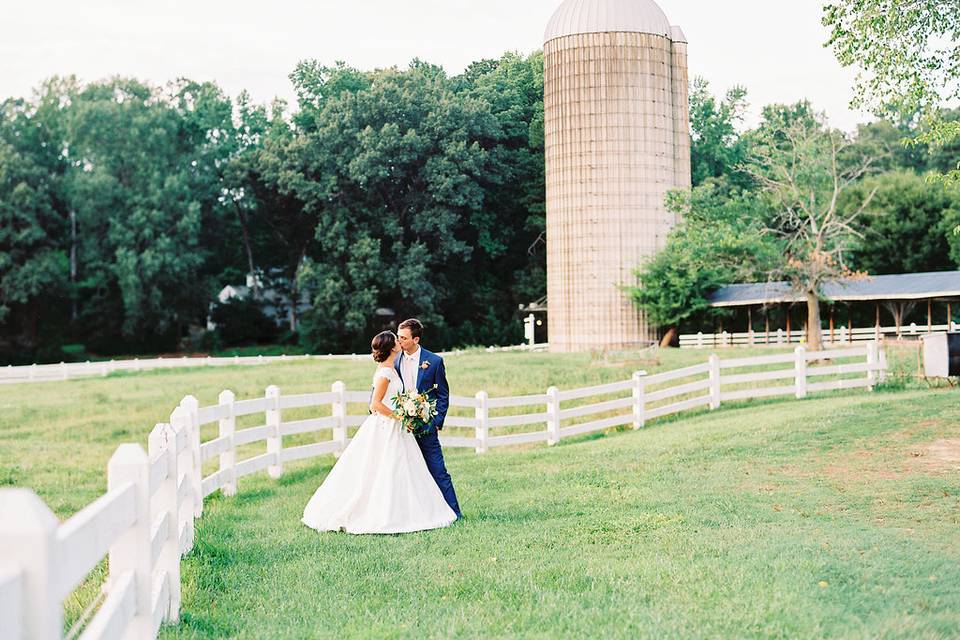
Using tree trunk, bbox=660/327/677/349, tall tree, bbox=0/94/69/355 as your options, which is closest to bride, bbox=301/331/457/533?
tree trunk, bbox=660/327/677/349

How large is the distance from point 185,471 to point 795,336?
39.5 meters

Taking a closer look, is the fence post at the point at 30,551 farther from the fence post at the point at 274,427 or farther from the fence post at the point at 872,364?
the fence post at the point at 872,364

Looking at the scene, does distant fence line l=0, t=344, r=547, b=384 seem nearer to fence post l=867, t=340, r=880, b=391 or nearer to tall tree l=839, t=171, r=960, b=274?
fence post l=867, t=340, r=880, b=391

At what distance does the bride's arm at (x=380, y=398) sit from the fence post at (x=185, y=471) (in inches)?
66.9

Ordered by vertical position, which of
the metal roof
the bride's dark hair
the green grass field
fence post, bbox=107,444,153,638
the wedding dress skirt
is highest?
the metal roof

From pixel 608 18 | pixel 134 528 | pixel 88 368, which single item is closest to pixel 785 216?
pixel 608 18

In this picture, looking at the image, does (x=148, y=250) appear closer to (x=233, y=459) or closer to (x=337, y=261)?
(x=337, y=261)

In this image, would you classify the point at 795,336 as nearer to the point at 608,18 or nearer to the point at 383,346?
the point at 608,18

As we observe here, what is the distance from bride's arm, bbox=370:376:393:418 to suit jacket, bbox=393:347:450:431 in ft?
0.94

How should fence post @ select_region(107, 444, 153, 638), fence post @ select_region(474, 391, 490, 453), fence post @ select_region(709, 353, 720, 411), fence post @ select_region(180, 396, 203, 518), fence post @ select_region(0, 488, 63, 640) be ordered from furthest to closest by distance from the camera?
fence post @ select_region(709, 353, 720, 411), fence post @ select_region(474, 391, 490, 453), fence post @ select_region(180, 396, 203, 518), fence post @ select_region(107, 444, 153, 638), fence post @ select_region(0, 488, 63, 640)

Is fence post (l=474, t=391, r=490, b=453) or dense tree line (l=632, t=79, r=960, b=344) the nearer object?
fence post (l=474, t=391, r=490, b=453)

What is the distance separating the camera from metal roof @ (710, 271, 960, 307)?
41.6 metres

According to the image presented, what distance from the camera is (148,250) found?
5519 centimetres

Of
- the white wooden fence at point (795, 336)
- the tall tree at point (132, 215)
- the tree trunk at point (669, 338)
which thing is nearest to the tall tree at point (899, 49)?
the white wooden fence at point (795, 336)
